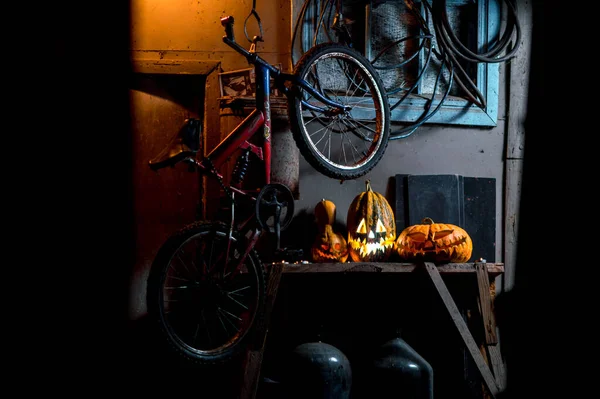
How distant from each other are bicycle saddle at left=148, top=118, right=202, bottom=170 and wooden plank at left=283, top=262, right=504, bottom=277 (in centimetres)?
107

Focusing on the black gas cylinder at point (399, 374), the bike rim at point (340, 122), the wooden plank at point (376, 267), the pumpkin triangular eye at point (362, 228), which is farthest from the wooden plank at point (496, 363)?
the bike rim at point (340, 122)

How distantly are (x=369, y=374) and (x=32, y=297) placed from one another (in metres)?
2.68

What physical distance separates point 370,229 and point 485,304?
1005 millimetres

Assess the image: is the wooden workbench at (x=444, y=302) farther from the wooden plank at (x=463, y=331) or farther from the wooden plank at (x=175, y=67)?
the wooden plank at (x=175, y=67)

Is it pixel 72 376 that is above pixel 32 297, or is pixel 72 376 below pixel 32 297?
below

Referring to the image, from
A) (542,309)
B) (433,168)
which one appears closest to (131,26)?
(433,168)

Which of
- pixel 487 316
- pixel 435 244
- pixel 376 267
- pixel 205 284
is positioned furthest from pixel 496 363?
pixel 205 284

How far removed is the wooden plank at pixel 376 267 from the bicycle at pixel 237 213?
0.31 m

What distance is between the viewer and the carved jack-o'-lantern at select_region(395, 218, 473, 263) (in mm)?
4641

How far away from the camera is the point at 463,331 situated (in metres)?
4.54

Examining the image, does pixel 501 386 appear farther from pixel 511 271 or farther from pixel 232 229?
pixel 232 229

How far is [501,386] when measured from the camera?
15.0 ft

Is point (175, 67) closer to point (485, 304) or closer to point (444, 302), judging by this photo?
point (444, 302)

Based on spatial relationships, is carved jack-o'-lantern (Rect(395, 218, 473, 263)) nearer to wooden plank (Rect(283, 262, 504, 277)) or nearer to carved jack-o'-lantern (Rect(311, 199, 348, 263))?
wooden plank (Rect(283, 262, 504, 277))
